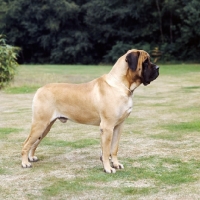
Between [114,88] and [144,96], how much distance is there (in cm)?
933

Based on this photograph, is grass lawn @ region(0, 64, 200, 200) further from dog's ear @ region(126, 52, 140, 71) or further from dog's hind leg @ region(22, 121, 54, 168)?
dog's ear @ region(126, 52, 140, 71)

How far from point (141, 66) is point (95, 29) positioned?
40274 mm

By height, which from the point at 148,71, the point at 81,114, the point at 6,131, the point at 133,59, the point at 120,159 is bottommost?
the point at 6,131

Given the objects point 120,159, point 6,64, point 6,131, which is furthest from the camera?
point 6,64

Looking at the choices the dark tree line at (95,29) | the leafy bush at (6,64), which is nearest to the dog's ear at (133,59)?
the leafy bush at (6,64)

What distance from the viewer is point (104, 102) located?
5.84 m

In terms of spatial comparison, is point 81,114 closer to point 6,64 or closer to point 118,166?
point 118,166

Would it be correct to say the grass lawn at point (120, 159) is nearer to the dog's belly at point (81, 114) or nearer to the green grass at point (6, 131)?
the green grass at point (6, 131)

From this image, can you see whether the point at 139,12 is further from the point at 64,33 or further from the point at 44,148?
the point at 44,148

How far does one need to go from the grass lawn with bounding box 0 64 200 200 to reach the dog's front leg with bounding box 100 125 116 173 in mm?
104

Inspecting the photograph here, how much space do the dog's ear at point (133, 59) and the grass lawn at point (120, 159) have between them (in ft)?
4.43

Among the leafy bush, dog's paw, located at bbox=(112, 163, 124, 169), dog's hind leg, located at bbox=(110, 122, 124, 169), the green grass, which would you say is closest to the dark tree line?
the leafy bush

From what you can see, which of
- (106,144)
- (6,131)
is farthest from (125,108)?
(6,131)

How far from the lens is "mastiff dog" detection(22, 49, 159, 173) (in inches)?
227
